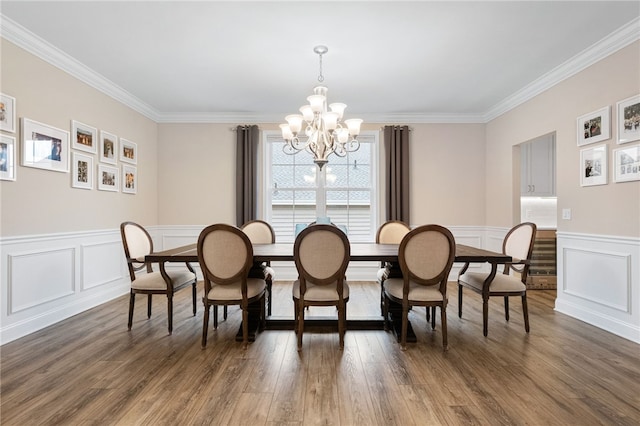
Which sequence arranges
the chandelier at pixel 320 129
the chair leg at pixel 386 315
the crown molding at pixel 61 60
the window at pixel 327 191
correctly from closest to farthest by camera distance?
1. the crown molding at pixel 61 60
2. the chair leg at pixel 386 315
3. the chandelier at pixel 320 129
4. the window at pixel 327 191

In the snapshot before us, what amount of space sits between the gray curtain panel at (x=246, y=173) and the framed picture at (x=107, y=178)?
5.49 feet

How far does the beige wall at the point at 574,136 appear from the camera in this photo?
3061 mm

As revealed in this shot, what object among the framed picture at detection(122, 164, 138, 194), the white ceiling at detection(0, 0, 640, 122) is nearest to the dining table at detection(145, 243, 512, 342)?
the white ceiling at detection(0, 0, 640, 122)

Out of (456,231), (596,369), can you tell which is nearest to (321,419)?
(596,369)

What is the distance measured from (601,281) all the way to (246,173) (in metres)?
4.61

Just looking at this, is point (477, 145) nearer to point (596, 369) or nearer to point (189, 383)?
point (596, 369)

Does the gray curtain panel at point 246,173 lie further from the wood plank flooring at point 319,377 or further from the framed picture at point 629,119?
the framed picture at point 629,119

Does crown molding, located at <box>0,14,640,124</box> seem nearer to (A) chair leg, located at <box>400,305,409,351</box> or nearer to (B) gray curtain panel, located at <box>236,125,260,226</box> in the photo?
(B) gray curtain panel, located at <box>236,125,260,226</box>

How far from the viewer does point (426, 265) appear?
273 centimetres

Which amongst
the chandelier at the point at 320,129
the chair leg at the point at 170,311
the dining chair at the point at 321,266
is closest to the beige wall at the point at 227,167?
the chair leg at the point at 170,311

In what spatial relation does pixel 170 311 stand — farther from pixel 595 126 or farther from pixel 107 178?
pixel 595 126

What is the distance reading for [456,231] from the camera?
18.3 feet

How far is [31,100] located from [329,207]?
3.91 m

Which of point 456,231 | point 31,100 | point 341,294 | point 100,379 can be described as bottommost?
point 100,379
